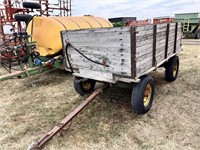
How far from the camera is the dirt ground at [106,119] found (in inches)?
111

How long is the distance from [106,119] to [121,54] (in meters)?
1.23

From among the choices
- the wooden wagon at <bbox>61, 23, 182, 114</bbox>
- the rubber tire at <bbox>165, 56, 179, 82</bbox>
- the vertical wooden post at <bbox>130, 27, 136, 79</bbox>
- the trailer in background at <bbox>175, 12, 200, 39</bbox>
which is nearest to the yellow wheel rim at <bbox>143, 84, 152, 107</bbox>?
the wooden wagon at <bbox>61, 23, 182, 114</bbox>

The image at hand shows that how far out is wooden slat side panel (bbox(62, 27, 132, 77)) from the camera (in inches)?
113

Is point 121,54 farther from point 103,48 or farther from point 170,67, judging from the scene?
point 170,67

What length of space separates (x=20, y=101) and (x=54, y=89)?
928mm

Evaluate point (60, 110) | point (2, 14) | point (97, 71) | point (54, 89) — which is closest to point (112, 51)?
point (97, 71)

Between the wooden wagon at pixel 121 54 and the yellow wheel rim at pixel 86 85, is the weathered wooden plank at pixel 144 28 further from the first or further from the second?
the yellow wheel rim at pixel 86 85

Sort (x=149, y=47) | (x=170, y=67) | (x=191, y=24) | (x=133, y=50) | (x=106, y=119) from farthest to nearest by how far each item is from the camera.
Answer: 1. (x=191, y=24)
2. (x=170, y=67)
3. (x=106, y=119)
4. (x=149, y=47)
5. (x=133, y=50)

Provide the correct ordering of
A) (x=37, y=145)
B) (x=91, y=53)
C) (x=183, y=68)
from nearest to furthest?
(x=37, y=145) → (x=91, y=53) → (x=183, y=68)

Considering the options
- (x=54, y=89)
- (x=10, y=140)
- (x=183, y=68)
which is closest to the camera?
(x=10, y=140)

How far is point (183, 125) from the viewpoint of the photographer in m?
3.16

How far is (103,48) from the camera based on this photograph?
3164mm

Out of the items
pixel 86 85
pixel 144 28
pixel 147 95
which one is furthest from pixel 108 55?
pixel 86 85

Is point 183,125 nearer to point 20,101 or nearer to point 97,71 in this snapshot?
point 97,71
